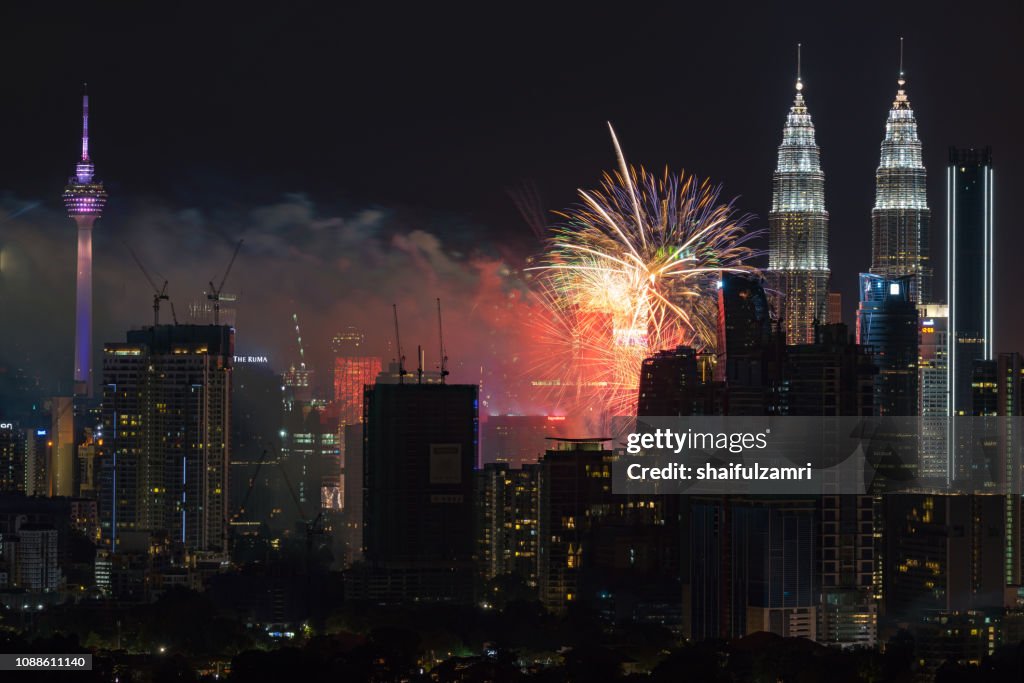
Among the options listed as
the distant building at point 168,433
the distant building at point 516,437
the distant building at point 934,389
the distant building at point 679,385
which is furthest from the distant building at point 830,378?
the distant building at point 168,433

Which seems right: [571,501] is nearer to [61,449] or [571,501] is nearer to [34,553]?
[34,553]

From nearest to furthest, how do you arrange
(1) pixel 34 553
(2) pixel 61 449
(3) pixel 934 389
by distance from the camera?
(1) pixel 34 553 → (3) pixel 934 389 → (2) pixel 61 449

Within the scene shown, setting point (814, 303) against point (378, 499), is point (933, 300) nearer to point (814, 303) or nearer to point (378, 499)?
point (814, 303)

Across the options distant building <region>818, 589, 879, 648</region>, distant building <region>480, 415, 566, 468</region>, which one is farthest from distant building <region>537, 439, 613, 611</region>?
distant building <region>818, 589, 879, 648</region>

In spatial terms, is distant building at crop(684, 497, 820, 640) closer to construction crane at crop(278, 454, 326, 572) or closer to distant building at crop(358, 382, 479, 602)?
distant building at crop(358, 382, 479, 602)

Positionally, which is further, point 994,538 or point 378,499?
point 378,499

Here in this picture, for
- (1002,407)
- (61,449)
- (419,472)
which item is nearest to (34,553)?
(419,472)

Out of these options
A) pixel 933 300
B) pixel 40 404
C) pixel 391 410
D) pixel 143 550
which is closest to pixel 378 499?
pixel 391 410

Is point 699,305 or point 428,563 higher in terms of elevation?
point 699,305
